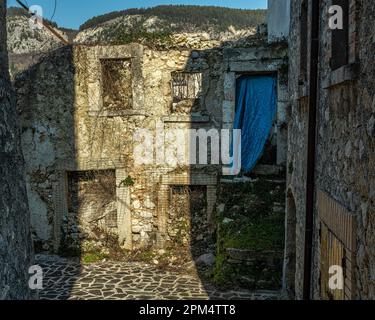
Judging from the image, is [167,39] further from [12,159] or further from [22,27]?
[22,27]

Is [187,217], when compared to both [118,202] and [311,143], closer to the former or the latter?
[118,202]

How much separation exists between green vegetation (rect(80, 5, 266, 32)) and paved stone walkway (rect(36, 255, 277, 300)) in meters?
14.7

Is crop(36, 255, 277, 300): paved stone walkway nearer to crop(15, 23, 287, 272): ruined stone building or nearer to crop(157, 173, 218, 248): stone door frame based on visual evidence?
crop(15, 23, 287, 272): ruined stone building

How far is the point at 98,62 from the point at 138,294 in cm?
631

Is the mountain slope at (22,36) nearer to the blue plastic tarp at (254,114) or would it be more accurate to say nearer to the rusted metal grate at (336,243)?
the blue plastic tarp at (254,114)

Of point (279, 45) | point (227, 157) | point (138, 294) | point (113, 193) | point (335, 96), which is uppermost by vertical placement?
point (279, 45)

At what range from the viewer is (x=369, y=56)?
277cm

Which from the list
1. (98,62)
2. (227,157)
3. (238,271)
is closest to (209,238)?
(227,157)

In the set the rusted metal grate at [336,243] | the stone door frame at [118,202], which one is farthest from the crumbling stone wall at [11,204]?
the stone door frame at [118,202]

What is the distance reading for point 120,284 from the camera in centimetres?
950

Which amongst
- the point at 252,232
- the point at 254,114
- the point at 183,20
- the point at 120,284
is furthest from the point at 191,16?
the point at 120,284

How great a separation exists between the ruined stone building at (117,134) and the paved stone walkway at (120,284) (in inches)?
43.5

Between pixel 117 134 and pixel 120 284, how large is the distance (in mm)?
4158

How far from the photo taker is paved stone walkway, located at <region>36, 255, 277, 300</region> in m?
8.70
